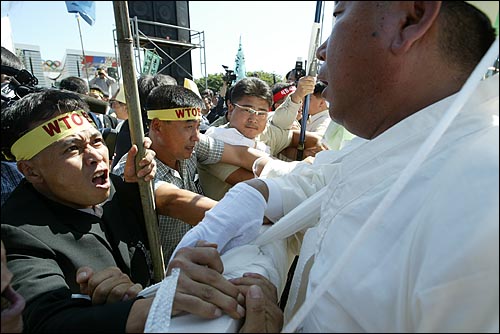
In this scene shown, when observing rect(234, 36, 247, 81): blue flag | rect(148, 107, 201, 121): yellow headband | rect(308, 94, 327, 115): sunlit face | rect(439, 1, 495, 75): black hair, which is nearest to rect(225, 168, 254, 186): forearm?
rect(148, 107, 201, 121): yellow headband

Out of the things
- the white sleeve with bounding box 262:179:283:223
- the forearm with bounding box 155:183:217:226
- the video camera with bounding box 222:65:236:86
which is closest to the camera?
the white sleeve with bounding box 262:179:283:223

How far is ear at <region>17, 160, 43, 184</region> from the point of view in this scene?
1270mm

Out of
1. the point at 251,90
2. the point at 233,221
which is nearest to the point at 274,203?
the point at 233,221

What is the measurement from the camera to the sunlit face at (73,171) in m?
1.27

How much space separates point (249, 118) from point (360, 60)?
1858 mm

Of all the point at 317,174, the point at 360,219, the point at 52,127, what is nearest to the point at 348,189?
the point at 360,219

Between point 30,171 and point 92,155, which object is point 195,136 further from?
point 30,171

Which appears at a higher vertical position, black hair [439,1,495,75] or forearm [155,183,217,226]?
black hair [439,1,495,75]

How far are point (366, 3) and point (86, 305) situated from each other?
1.10 meters

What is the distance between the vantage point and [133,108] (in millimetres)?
1157

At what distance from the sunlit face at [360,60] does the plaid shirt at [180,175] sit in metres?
1.18

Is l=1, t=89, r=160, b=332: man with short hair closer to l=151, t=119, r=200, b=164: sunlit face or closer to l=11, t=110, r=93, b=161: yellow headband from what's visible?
l=11, t=110, r=93, b=161: yellow headband

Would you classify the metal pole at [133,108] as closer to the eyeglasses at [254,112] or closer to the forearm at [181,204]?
the forearm at [181,204]

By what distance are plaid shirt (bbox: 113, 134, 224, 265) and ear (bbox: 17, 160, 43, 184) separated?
476 mm
